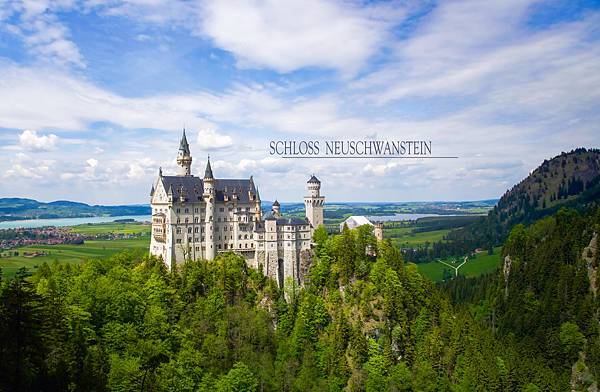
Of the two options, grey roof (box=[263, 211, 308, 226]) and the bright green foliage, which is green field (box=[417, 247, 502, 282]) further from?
the bright green foliage

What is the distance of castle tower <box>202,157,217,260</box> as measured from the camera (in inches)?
3824

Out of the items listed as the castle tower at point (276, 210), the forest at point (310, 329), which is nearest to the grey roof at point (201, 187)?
the castle tower at point (276, 210)

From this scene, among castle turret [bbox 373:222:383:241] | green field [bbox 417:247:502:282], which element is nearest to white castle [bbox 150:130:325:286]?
castle turret [bbox 373:222:383:241]

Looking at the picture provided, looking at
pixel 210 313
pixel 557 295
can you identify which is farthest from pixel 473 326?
pixel 210 313

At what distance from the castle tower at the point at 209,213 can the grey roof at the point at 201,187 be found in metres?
1.84

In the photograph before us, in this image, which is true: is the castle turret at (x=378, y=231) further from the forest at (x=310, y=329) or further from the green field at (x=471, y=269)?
the green field at (x=471, y=269)

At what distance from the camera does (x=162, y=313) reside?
3046 inches

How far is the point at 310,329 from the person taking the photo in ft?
284

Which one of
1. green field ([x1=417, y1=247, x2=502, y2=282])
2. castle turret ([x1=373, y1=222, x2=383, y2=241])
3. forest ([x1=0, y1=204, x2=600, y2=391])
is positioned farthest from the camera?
green field ([x1=417, y1=247, x2=502, y2=282])

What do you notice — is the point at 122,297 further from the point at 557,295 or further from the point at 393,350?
the point at 557,295

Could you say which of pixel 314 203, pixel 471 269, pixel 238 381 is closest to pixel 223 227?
pixel 314 203

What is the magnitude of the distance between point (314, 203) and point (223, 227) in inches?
780

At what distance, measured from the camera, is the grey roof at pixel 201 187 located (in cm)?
9569

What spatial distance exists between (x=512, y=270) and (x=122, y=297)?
10559cm
